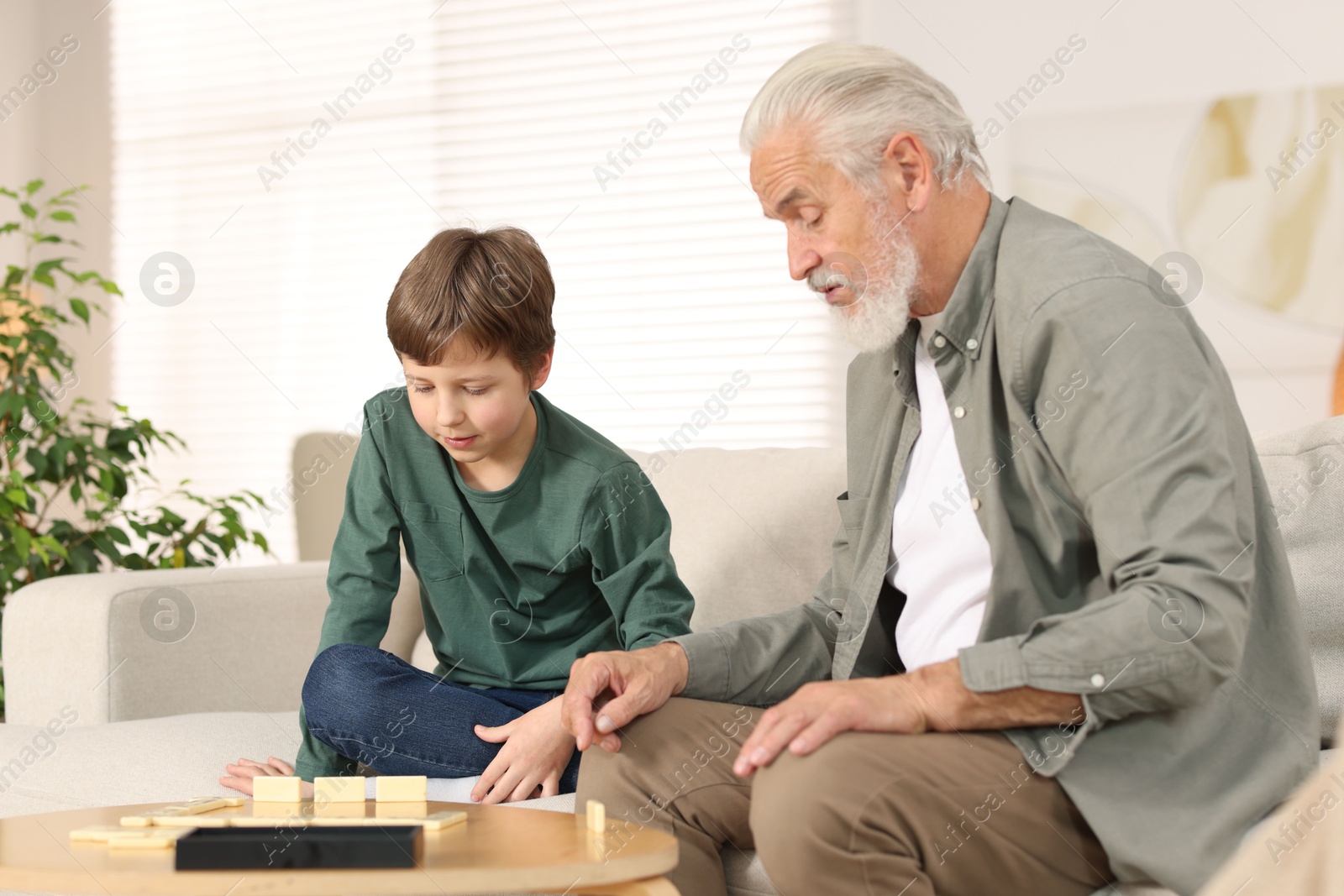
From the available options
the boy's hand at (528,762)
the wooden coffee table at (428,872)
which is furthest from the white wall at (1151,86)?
the wooden coffee table at (428,872)

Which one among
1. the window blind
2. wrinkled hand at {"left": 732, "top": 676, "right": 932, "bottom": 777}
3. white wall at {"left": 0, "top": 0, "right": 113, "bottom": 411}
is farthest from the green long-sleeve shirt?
white wall at {"left": 0, "top": 0, "right": 113, "bottom": 411}

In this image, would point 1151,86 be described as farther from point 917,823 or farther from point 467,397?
point 917,823

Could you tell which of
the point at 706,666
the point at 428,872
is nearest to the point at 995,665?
the point at 706,666

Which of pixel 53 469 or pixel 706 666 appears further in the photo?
pixel 53 469

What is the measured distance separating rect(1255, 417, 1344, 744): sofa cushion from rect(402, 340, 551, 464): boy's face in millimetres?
1019

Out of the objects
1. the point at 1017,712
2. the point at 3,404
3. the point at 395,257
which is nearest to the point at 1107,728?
the point at 1017,712

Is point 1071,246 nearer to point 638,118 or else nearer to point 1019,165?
point 1019,165

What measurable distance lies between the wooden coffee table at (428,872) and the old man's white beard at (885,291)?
617mm

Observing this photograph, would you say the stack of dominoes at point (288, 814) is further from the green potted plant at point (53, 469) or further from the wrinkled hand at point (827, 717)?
the green potted plant at point (53, 469)

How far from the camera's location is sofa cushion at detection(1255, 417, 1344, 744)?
1.50 metres

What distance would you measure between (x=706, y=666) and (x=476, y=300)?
584 mm

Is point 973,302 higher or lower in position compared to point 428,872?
higher

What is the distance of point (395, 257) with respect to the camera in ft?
12.4

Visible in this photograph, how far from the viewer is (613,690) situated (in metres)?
1.29
